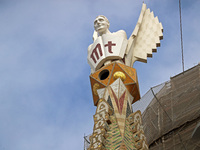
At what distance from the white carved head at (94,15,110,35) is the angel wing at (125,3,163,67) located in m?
1.10

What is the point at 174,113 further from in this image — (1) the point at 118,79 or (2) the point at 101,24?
(2) the point at 101,24

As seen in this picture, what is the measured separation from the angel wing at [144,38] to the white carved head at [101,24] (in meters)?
1.10

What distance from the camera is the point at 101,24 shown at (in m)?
17.9

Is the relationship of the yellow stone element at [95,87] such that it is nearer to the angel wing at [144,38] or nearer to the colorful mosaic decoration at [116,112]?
the colorful mosaic decoration at [116,112]

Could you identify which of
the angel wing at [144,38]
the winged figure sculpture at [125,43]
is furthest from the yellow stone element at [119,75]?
the angel wing at [144,38]

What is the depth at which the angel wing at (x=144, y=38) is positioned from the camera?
56.4ft

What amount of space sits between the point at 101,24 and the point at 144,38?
65.5 inches

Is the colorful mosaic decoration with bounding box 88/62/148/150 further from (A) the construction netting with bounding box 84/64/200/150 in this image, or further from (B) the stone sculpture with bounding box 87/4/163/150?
(A) the construction netting with bounding box 84/64/200/150

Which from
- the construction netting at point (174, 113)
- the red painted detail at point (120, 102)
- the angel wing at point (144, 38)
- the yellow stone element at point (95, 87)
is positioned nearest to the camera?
the red painted detail at point (120, 102)

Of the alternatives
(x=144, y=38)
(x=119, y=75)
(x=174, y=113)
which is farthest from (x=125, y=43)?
(x=174, y=113)

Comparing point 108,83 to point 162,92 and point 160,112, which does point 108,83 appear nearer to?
point 160,112

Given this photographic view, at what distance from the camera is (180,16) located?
1659 centimetres

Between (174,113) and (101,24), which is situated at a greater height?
(101,24)

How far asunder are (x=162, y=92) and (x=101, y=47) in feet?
13.5
